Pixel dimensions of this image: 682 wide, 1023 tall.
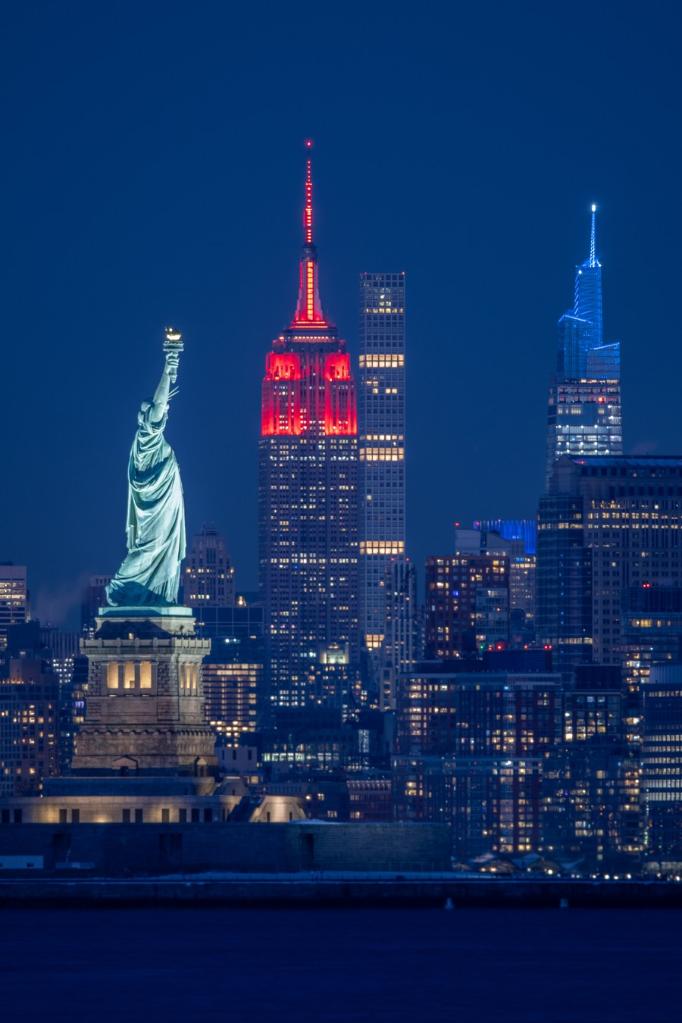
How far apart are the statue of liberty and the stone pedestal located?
106cm

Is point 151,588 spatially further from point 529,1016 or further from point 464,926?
point 529,1016

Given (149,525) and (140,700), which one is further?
(149,525)

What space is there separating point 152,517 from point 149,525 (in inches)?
11.2

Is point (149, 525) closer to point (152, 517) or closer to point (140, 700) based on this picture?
point (152, 517)

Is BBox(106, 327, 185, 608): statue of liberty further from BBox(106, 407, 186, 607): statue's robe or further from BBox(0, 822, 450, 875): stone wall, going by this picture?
BBox(0, 822, 450, 875): stone wall

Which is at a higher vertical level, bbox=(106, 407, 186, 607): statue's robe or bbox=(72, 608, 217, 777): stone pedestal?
bbox=(106, 407, 186, 607): statue's robe

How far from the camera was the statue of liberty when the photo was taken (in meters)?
164

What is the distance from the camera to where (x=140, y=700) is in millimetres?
162500

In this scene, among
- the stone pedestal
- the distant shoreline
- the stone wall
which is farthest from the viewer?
the stone pedestal

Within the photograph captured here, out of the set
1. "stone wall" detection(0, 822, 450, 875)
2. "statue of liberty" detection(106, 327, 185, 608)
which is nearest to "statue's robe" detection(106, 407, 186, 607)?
"statue of liberty" detection(106, 327, 185, 608)

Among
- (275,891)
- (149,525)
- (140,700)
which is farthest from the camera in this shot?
(149,525)

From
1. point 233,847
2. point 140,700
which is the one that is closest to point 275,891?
point 233,847

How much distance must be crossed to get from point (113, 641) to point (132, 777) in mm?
5009

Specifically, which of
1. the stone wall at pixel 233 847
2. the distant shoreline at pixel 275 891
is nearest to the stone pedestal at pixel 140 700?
the stone wall at pixel 233 847
